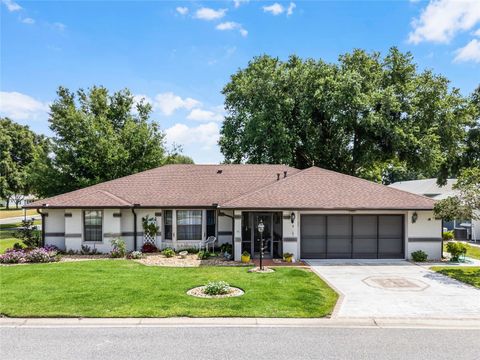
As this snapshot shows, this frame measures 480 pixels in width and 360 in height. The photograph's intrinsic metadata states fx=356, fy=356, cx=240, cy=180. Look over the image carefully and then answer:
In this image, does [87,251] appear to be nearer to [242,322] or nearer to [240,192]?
[240,192]

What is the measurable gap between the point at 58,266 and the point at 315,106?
79.3ft

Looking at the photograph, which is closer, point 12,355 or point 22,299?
point 12,355

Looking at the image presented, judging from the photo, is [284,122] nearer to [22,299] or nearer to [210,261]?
[210,261]

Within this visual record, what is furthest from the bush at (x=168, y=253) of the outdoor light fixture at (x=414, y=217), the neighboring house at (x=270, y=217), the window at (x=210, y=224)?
the outdoor light fixture at (x=414, y=217)

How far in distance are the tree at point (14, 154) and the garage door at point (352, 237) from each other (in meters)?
46.7

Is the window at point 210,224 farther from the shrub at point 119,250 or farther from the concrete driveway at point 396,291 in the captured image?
the concrete driveway at point 396,291

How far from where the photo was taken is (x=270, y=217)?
18859 millimetres

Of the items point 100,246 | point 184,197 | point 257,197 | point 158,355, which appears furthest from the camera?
point 184,197

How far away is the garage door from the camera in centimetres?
1859

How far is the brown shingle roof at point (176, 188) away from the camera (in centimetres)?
2002

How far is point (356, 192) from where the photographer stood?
63.7 ft

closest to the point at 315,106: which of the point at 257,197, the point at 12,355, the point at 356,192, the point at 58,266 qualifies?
the point at 356,192

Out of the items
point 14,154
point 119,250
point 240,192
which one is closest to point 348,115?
point 240,192

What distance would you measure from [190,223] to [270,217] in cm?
486
